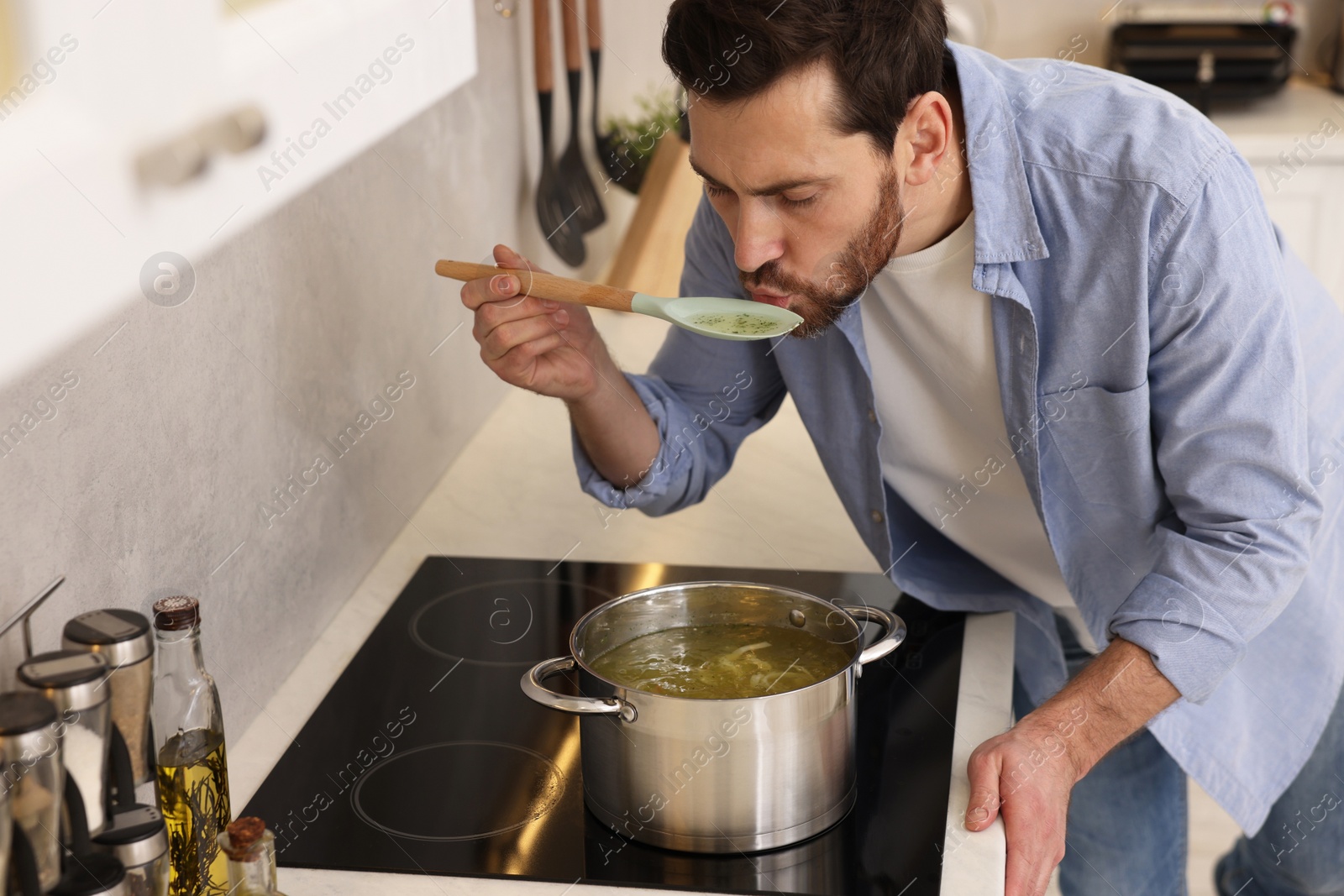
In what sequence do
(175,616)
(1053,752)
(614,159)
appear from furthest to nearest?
(614,159) < (1053,752) < (175,616)

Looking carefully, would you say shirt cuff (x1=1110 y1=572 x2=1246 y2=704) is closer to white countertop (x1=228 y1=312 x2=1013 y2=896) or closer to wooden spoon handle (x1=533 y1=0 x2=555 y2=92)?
white countertop (x1=228 y1=312 x2=1013 y2=896)

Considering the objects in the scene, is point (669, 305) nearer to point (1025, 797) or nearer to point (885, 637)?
point (885, 637)

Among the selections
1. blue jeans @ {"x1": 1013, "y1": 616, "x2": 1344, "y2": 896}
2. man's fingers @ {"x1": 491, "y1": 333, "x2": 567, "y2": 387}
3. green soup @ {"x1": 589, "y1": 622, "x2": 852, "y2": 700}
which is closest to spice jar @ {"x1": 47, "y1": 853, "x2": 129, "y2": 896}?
green soup @ {"x1": 589, "y1": 622, "x2": 852, "y2": 700}

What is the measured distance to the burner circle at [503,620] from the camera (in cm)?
120

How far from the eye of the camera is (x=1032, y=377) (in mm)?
1143

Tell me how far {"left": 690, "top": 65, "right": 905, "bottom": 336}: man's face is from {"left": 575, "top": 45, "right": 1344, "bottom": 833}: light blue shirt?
9 centimetres

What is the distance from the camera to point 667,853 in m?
0.91

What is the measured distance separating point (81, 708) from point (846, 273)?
0.72 m

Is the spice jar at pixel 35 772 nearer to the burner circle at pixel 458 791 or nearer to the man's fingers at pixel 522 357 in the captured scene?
the burner circle at pixel 458 791

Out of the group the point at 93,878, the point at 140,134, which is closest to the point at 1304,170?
the point at 140,134

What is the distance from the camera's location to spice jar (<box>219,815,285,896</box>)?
0.68 m

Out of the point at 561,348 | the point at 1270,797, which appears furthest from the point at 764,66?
the point at 1270,797

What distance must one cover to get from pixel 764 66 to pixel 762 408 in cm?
49

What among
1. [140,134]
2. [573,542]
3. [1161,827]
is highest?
[140,134]
